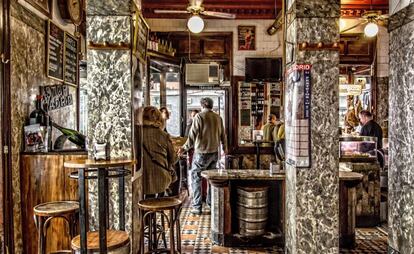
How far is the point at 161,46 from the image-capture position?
27.1 feet

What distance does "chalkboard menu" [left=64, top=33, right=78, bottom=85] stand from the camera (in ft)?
18.2

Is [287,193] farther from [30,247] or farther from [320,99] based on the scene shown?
[30,247]

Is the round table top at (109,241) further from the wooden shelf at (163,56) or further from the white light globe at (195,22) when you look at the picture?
the wooden shelf at (163,56)

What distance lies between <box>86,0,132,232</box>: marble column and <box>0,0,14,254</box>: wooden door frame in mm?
831

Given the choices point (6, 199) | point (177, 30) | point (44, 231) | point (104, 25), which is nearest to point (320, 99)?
point (104, 25)

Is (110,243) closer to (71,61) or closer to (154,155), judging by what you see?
(154,155)

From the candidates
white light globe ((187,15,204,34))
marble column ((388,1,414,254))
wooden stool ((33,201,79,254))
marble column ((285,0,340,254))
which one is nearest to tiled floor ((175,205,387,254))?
marble column ((285,0,340,254))

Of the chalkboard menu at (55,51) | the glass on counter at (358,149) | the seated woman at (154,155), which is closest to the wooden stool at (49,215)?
the seated woman at (154,155)

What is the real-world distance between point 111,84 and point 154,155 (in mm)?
1110

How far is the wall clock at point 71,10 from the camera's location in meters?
5.24

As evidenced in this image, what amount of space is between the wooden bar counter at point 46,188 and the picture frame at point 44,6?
166 centimetres

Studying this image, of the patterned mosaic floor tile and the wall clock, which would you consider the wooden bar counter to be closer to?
the patterned mosaic floor tile

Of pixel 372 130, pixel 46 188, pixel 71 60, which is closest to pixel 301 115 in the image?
pixel 46 188

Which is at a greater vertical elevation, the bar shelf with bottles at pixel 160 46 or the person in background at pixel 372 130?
the bar shelf with bottles at pixel 160 46
